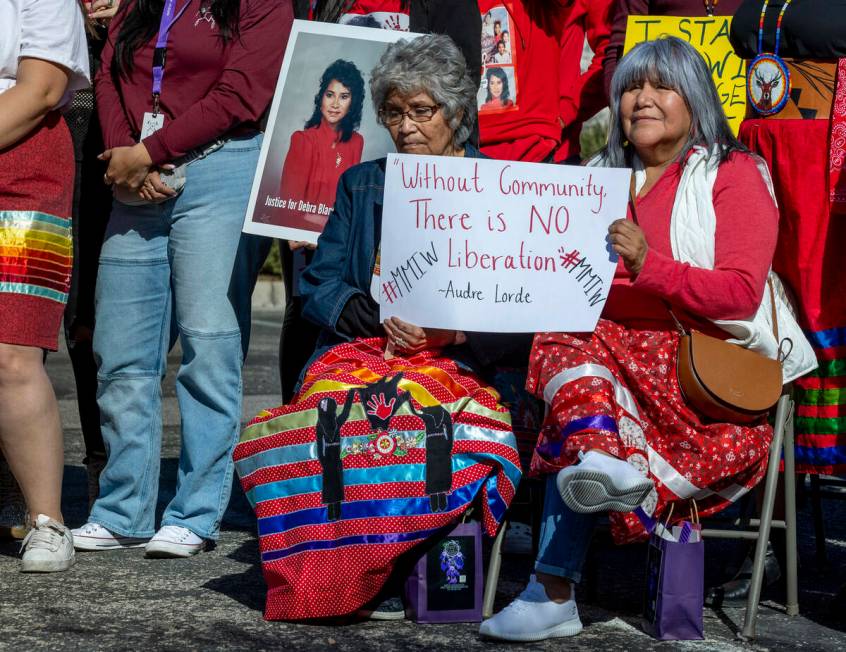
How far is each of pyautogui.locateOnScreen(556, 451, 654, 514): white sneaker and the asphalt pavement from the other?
1.27ft

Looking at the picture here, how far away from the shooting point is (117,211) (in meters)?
4.50

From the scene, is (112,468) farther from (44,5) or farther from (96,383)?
(44,5)

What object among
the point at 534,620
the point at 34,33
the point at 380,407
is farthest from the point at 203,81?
the point at 534,620

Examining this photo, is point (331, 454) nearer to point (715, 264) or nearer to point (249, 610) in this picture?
point (249, 610)

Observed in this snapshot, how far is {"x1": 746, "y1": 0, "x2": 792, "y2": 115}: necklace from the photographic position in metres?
3.77

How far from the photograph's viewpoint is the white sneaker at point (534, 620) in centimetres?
336

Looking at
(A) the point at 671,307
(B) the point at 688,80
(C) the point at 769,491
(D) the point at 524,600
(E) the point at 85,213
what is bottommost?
(D) the point at 524,600

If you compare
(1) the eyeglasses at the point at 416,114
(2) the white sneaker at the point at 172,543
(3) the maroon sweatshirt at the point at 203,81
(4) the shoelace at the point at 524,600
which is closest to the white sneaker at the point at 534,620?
(4) the shoelace at the point at 524,600

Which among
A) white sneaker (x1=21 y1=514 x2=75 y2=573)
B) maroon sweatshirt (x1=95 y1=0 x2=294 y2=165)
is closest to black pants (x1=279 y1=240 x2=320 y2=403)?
maroon sweatshirt (x1=95 y1=0 x2=294 y2=165)

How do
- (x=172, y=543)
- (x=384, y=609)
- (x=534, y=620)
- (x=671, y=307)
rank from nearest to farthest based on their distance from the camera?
(x=534, y=620) < (x=384, y=609) < (x=671, y=307) < (x=172, y=543)

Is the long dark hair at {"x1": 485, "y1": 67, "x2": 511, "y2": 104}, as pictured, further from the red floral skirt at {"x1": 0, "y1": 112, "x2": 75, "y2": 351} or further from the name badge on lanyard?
the red floral skirt at {"x1": 0, "y1": 112, "x2": 75, "y2": 351}

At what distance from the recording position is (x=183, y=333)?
441 cm

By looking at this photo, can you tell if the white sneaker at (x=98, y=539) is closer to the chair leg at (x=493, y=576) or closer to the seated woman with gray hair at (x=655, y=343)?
the chair leg at (x=493, y=576)

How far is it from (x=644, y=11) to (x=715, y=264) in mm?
1544
